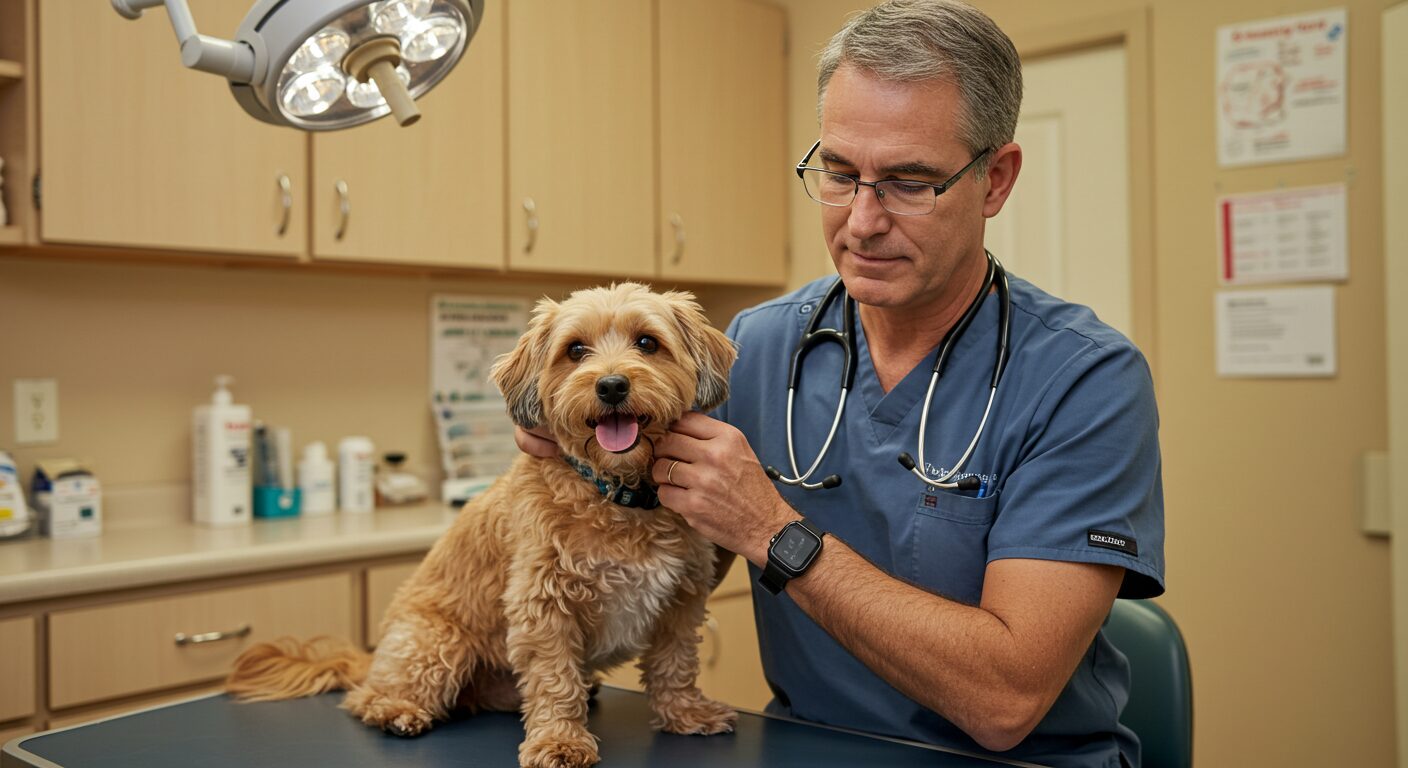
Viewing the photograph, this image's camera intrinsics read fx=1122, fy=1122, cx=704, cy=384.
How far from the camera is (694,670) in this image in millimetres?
1313

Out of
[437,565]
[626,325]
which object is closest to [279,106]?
[626,325]

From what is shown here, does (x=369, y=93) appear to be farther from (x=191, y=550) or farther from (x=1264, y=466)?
(x=1264, y=466)

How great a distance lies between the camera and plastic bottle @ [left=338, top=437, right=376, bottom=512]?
2928mm

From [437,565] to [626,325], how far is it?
407 mm

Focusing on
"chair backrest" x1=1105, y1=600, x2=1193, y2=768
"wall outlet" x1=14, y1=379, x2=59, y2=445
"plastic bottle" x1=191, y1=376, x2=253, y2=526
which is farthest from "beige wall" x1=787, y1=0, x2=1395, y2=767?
"wall outlet" x1=14, y1=379, x2=59, y2=445

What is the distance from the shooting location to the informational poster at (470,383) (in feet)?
10.8

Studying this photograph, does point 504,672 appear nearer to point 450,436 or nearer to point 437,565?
point 437,565

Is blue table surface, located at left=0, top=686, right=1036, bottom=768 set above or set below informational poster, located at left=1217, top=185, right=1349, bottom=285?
below

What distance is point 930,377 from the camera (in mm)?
1479

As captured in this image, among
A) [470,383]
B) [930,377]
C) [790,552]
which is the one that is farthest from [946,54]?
[470,383]

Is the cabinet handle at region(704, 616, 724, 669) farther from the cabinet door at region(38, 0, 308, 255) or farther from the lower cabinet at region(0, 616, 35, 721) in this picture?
the lower cabinet at region(0, 616, 35, 721)

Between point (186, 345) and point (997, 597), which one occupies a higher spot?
point (186, 345)

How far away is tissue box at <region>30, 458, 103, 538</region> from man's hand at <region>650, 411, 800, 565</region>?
179 cm

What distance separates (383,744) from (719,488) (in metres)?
0.46
